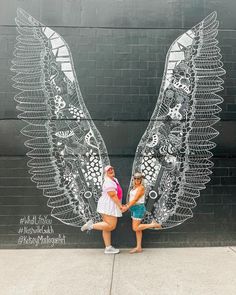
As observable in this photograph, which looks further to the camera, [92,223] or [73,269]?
[92,223]

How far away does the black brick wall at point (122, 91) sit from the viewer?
590 centimetres

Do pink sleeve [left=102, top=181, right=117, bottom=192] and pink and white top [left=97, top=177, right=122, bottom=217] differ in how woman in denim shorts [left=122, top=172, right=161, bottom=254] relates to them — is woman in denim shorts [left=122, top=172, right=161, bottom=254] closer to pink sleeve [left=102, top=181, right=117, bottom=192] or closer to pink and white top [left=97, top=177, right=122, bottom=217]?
pink and white top [left=97, top=177, right=122, bottom=217]

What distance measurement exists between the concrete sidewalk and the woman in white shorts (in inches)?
11.9

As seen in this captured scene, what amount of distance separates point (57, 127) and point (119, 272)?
276 centimetres

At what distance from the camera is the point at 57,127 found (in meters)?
6.01

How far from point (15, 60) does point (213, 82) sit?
3.67 metres

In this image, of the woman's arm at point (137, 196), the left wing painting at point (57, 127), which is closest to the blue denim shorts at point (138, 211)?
the woman's arm at point (137, 196)

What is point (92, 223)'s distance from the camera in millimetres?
5746

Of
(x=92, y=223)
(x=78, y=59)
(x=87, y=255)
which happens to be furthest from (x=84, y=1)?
(x=87, y=255)

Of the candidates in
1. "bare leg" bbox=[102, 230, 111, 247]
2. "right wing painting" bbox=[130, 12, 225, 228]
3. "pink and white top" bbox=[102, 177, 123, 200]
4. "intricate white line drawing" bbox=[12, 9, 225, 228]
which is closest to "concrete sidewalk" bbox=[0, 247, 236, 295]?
"bare leg" bbox=[102, 230, 111, 247]

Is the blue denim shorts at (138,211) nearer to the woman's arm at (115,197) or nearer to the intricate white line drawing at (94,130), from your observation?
the woman's arm at (115,197)

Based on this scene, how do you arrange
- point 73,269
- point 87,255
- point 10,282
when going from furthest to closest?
point 87,255
point 73,269
point 10,282

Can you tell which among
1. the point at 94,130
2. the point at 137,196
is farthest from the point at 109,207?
the point at 94,130

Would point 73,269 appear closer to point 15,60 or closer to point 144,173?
point 144,173
